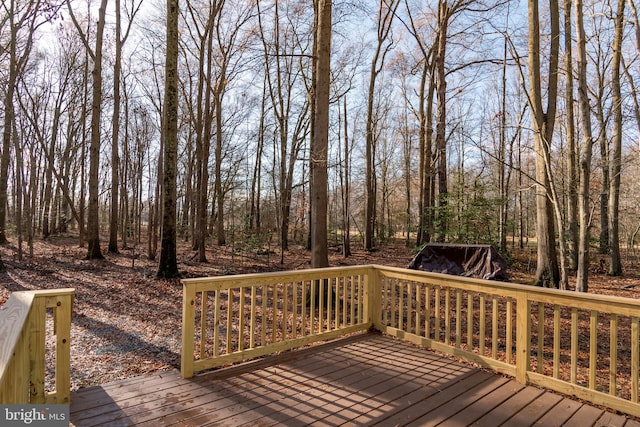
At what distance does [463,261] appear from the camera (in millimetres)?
9070

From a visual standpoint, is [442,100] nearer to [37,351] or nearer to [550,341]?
[550,341]

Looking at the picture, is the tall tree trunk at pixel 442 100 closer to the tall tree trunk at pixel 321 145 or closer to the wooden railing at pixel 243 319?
the tall tree trunk at pixel 321 145

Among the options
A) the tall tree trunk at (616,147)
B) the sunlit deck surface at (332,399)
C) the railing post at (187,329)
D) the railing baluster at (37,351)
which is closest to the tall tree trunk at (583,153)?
the tall tree trunk at (616,147)

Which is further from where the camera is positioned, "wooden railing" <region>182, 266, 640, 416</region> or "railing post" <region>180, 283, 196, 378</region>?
"railing post" <region>180, 283, 196, 378</region>

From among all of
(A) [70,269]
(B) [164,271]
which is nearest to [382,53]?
(B) [164,271]

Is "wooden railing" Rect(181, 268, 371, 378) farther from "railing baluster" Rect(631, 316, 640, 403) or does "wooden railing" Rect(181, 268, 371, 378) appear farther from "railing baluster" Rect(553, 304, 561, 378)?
"railing baluster" Rect(631, 316, 640, 403)

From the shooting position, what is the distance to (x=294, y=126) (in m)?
16.1

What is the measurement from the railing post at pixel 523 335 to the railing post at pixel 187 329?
2825mm

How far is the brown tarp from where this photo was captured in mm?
8266

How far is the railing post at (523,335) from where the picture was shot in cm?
289

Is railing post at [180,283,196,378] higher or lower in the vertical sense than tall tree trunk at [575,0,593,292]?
lower

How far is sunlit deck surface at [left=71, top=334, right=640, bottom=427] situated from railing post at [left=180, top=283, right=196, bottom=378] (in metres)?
0.11

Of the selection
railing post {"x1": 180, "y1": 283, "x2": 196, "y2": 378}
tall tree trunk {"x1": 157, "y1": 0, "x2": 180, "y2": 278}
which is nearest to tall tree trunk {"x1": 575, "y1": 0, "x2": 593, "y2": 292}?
railing post {"x1": 180, "y1": 283, "x2": 196, "y2": 378}

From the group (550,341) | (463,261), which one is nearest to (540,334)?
(550,341)
